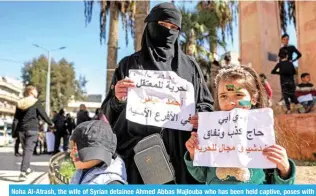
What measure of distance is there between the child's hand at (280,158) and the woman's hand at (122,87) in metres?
0.75

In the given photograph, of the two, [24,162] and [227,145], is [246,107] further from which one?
[24,162]

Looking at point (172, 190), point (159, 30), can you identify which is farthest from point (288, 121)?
point (172, 190)

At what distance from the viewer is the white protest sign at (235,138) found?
4.65 ft

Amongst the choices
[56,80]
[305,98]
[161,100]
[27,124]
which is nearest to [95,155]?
[161,100]

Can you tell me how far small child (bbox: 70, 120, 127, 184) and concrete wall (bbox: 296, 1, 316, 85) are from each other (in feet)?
20.5

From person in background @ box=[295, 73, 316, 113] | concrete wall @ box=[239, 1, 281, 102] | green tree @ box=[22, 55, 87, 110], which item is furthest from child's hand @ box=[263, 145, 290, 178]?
green tree @ box=[22, 55, 87, 110]

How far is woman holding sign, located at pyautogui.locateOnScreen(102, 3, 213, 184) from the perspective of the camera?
178 cm

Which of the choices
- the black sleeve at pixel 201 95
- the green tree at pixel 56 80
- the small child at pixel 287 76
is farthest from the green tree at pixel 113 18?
the green tree at pixel 56 80

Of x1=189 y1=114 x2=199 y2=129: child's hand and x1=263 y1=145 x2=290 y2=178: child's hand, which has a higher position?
x1=189 y1=114 x2=199 y2=129: child's hand

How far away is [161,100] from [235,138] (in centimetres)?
48

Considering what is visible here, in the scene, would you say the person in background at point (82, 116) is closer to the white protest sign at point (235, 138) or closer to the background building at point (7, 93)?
the background building at point (7, 93)

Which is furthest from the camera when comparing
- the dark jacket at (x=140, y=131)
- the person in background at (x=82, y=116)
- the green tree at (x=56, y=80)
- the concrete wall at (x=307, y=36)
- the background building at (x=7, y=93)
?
the green tree at (x=56, y=80)

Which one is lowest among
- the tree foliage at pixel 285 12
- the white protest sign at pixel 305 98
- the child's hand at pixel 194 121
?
the child's hand at pixel 194 121

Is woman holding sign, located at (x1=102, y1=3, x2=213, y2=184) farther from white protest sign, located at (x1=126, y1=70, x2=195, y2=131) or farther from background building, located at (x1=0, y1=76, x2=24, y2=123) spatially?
background building, located at (x1=0, y1=76, x2=24, y2=123)
